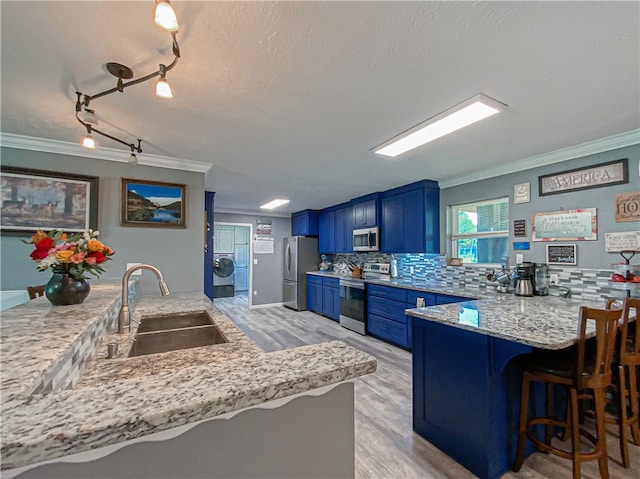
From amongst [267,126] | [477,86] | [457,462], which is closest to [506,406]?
[457,462]

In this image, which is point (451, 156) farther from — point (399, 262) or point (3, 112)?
point (3, 112)

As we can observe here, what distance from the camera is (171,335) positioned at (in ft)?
5.36

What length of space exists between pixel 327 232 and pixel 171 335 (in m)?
4.64

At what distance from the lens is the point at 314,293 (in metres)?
5.95

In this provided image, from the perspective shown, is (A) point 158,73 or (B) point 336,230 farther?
(B) point 336,230

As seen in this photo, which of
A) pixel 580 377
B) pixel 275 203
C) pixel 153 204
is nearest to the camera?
pixel 580 377

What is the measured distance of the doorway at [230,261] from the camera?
801 centimetres

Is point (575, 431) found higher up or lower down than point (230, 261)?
lower down

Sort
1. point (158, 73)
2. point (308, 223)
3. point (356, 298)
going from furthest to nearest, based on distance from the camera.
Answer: point (308, 223)
point (356, 298)
point (158, 73)

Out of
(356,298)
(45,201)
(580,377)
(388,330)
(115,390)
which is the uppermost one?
(45,201)

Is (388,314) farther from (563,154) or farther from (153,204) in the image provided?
(153,204)

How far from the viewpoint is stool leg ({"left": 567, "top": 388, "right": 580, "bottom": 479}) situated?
1.49 m

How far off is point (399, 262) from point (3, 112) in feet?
15.3

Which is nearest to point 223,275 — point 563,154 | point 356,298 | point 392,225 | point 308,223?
point 308,223
